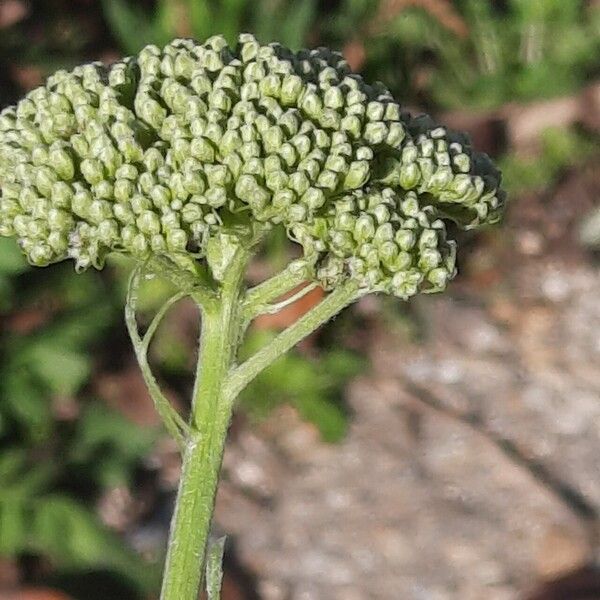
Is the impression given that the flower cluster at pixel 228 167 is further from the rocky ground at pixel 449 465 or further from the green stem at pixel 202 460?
the rocky ground at pixel 449 465

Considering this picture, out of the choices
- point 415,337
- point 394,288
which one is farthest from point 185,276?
point 415,337

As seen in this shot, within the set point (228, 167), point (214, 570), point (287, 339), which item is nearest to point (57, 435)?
point (214, 570)

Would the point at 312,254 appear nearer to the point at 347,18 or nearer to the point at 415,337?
the point at 415,337

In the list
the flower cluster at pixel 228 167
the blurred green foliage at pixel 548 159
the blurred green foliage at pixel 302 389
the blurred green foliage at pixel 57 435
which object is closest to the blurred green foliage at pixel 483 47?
the blurred green foliage at pixel 548 159

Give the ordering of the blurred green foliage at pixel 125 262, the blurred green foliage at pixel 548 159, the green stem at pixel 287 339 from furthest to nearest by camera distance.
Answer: the blurred green foliage at pixel 548 159, the blurred green foliage at pixel 125 262, the green stem at pixel 287 339

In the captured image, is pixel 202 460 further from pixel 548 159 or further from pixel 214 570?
pixel 548 159
